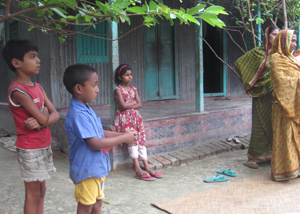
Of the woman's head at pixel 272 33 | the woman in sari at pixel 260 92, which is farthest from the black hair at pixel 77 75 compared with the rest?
the woman's head at pixel 272 33

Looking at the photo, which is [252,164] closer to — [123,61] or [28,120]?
[28,120]

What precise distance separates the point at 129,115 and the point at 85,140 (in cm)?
201

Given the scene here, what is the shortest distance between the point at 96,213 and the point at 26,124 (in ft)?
2.61

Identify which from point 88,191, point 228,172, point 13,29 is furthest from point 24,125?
point 13,29

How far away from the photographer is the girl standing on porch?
362 cm

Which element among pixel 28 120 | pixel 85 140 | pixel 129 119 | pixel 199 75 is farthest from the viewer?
pixel 199 75

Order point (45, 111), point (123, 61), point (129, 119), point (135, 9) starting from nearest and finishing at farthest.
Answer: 1. point (135, 9)
2. point (45, 111)
3. point (129, 119)
4. point (123, 61)

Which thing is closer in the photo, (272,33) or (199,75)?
(272,33)

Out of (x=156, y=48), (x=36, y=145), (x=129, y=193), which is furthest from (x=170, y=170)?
(x=156, y=48)

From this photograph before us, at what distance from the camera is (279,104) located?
341 centimetres

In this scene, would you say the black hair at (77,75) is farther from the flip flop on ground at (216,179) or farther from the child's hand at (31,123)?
the flip flop on ground at (216,179)

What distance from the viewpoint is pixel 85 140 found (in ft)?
5.71

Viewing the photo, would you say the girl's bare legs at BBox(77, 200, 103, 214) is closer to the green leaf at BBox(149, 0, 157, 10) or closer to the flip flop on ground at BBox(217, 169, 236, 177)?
the green leaf at BBox(149, 0, 157, 10)

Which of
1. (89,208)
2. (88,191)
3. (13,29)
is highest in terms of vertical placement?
(13,29)
